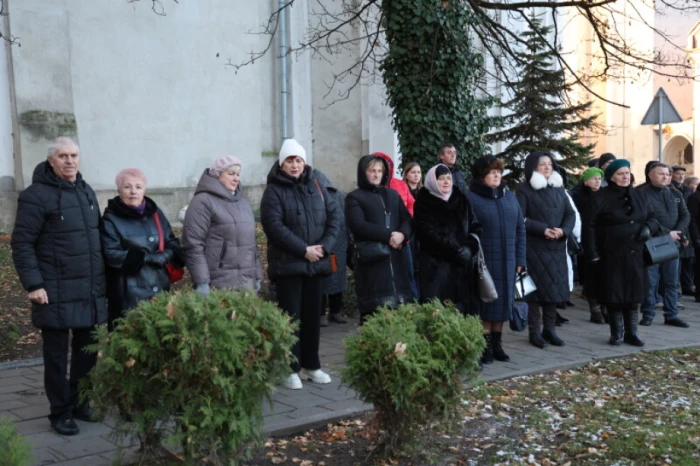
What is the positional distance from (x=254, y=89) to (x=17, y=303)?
9000mm

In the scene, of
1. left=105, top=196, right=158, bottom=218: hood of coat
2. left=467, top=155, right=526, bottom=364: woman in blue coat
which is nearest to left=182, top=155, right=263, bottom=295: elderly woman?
left=105, top=196, right=158, bottom=218: hood of coat

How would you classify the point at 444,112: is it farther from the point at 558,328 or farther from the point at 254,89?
the point at 254,89

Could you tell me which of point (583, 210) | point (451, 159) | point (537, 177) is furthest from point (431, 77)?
point (537, 177)

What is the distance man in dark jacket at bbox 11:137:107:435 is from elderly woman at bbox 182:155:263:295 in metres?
0.82

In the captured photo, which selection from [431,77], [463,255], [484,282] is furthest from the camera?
[431,77]

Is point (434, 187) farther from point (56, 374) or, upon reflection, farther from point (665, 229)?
point (665, 229)

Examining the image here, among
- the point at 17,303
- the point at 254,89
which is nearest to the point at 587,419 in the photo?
the point at 17,303

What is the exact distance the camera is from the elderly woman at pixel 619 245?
815cm

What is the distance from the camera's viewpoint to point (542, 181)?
805 centimetres

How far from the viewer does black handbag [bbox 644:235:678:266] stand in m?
8.34

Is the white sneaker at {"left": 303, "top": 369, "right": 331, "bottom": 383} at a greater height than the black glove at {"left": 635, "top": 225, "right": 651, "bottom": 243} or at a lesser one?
lesser

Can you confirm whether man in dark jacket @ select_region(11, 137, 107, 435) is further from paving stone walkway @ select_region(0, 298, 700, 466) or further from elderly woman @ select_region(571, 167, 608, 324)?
elderly woman @ select_region(571, 167, 608, 324)

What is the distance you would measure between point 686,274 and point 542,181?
5643 millimetres

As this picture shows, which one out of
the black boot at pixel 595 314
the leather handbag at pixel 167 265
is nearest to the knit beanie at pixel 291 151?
the leather handbag at pixel 167 265
